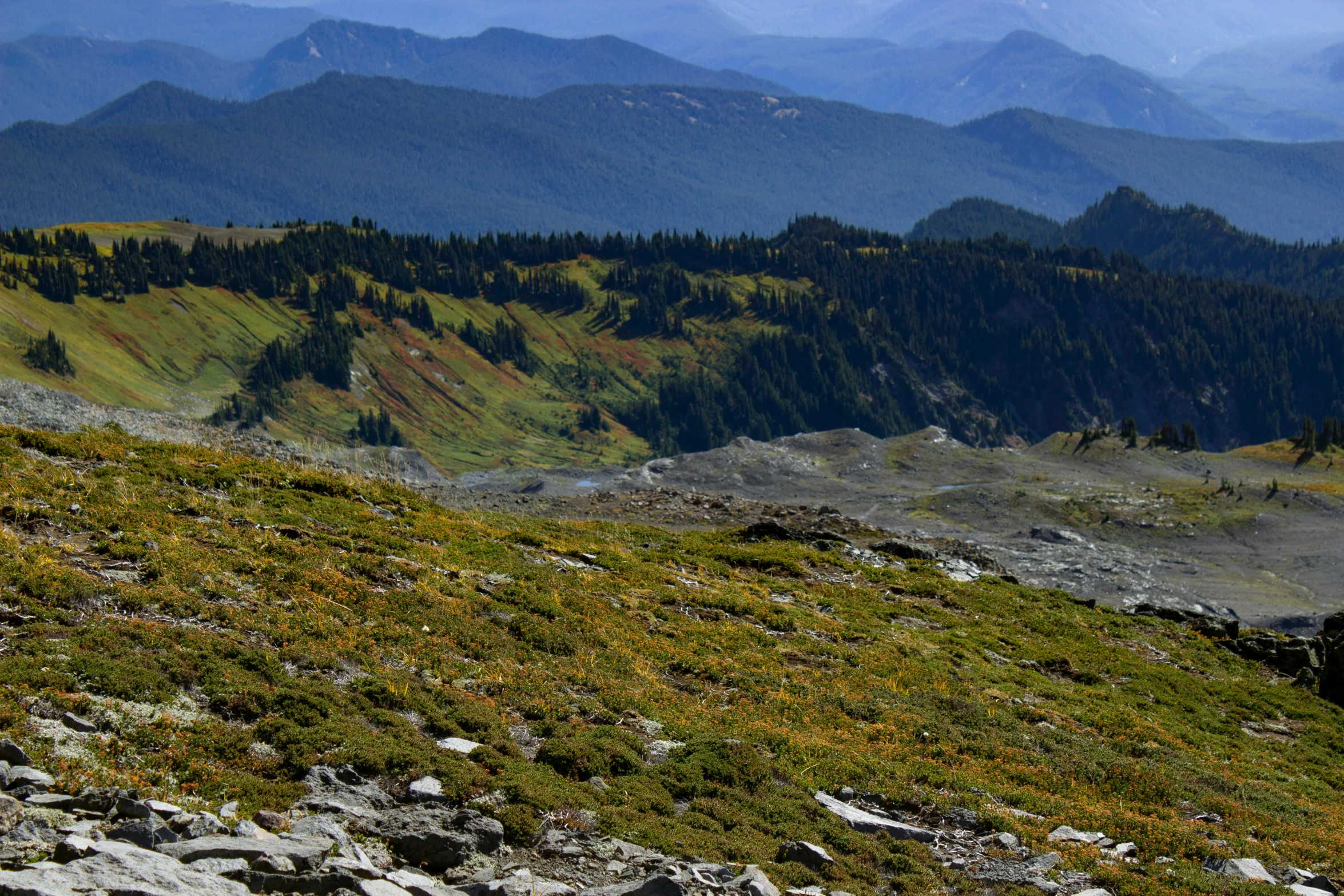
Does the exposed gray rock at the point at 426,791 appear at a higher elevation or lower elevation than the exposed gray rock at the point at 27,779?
lower

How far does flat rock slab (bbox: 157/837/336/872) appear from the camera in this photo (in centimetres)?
1088

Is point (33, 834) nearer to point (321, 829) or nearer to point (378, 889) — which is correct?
point (321, 829)

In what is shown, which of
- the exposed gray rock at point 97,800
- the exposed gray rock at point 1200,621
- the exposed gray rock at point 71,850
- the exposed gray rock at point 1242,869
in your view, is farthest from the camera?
the exposed gray rock at point 1200,621

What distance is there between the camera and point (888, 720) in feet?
72.9

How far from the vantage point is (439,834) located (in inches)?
511

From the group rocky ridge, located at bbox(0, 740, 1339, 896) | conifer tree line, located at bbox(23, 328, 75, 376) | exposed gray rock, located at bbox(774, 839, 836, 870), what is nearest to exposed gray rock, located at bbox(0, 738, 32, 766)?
rocky ridge, located at bbox(0, 740, 1339, 896)

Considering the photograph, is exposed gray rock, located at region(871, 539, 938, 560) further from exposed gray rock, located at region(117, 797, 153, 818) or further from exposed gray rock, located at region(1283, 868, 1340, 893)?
exposed gray rock, located at region(117, 797, 153, 818)

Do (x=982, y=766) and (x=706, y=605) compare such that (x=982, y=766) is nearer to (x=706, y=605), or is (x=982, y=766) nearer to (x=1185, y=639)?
(x=706, y=605)

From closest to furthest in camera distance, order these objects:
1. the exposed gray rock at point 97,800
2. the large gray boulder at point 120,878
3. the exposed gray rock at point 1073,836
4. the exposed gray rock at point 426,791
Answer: the large gray boulder at point 120,878
the exposed gray rock at point 97,800
the exposed gray rock at point 426,791
the exposed gray rock at point 1073,836

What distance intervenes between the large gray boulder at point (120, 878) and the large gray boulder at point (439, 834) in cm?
262

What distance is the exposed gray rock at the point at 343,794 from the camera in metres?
13.4

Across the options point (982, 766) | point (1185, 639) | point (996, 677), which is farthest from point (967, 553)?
point (982, 766)

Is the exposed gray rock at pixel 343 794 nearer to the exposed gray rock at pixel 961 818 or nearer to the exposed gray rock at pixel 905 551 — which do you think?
the exposed gray rock at pixel 961 818

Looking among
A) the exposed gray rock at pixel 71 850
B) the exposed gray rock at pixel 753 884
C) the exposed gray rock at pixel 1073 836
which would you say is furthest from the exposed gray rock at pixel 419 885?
the exposed gray rock at pixel 1073 836
